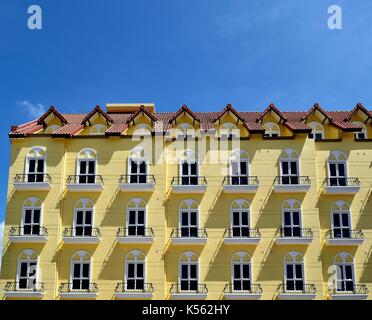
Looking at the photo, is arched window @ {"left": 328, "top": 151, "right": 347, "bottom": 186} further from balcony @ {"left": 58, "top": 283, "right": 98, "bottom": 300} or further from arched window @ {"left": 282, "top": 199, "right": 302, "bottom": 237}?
balcony @ {"left": 58, "top": 283, "right": 98, "bottom": 300}

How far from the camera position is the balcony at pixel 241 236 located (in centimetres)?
3669

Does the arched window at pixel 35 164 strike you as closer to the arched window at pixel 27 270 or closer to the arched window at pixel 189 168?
the arched window at pixel 27 270

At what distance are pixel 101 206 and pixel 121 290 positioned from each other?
5493 millimetres

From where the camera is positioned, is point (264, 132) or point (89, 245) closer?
point (89, 245)

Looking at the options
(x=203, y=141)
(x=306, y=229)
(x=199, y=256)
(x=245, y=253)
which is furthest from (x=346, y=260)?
(x=203, y=141)

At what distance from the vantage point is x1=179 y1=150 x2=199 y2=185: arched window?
126 ft

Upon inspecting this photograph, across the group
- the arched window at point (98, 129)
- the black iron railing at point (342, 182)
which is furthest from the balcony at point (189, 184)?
the black iron railing at point (342, 182)

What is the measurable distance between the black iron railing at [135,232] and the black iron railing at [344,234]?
1123 centimetres

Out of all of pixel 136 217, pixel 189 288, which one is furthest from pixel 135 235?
pixel 189 288

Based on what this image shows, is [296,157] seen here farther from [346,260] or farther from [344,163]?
[346,260]

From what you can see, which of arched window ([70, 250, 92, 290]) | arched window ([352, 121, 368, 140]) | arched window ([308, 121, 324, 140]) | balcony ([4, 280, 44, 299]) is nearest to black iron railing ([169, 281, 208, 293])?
arched window ([70, 250, 92, 290])
